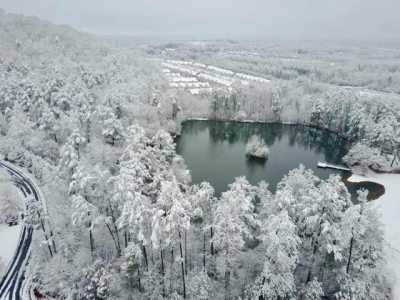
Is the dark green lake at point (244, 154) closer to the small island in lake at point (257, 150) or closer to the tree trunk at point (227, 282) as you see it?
the small island in lake at point (257, 150)

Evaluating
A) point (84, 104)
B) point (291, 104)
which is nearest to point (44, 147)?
point (84, 104)

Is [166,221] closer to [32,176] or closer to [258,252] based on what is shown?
[258,252]

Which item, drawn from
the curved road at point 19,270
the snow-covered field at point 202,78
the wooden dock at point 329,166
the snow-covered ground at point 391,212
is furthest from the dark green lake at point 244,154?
the snow-covered field at point 202,78

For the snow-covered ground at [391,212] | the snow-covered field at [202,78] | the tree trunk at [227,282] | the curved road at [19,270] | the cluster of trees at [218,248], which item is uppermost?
the snow-covered field at [202,78]

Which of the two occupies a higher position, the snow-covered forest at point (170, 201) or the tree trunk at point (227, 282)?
the snow-covered forest at point (170, 201)

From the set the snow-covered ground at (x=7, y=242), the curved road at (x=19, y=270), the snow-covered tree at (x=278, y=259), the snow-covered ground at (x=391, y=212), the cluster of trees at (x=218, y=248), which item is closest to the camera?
the snow-covered tree at (x=278, y=259)

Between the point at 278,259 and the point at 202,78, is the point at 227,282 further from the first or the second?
the point at 202,78
